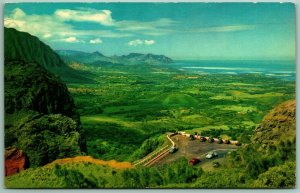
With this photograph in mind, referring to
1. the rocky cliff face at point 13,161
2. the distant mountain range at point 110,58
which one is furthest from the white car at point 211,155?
the rocky cliff face at point 13,161

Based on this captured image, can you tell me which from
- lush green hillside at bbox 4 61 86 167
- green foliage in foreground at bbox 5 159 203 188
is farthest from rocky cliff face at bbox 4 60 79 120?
green foliage in foreground at bbox 5 159 203 188

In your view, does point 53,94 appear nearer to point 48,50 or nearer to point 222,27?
point 48,50

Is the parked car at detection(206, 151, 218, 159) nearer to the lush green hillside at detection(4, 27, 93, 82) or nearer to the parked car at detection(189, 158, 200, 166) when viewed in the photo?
the parked car at detection(189, 158, 200, 166)

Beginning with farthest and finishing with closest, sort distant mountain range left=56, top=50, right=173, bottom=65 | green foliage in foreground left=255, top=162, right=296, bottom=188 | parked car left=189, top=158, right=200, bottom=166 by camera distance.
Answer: distant mountain range left=56, top=50, right=173, bottom=65
parked car left=189, top=158, right=200, bottom=166
green foliage in foreground left=255, top=162, right=296, bottom=188

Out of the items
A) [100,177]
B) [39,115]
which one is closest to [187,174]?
[100,177]

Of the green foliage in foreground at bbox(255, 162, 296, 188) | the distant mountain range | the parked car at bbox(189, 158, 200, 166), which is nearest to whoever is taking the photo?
the green foliage in foreground at bbox(255, 162, 296, 188)

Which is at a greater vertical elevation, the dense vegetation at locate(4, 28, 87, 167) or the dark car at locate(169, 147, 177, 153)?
the dense vegetation at locate(4, 28, 87, 167)
